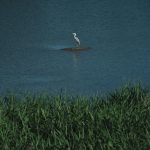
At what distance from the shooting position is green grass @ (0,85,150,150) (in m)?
9.65

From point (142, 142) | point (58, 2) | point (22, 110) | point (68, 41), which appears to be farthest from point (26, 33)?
point (142, 142)

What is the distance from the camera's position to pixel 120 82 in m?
18.0

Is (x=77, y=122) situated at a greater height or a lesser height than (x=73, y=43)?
lesser

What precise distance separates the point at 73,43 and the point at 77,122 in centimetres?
1402


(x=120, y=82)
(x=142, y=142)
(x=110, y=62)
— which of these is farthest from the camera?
(x=110, y=62)

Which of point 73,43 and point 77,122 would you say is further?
point 73,43

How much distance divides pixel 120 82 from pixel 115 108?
6.82m

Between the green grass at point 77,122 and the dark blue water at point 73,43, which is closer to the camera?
the green grass at point 77,122

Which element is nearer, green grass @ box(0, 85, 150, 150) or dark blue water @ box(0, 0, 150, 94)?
green grass @ box(0, 85, 150, 150)

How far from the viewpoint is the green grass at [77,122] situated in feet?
31.7

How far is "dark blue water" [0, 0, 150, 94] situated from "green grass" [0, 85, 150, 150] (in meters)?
4.54

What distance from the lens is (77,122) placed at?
424 inches

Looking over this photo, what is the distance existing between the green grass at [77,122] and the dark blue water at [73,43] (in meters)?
4.54

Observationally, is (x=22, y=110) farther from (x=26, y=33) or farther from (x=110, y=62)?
(x=26, y=33)
